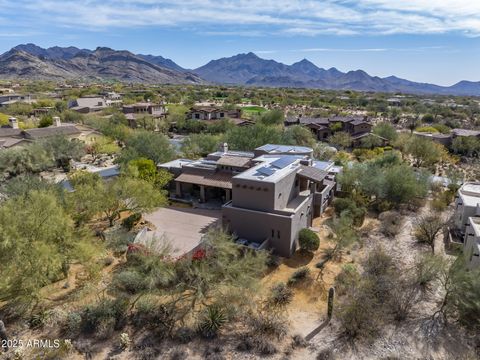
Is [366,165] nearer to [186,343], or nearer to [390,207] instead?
[390,207]

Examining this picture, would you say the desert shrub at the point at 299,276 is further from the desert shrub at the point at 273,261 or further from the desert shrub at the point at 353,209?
the desert shrub at the point at 353,209

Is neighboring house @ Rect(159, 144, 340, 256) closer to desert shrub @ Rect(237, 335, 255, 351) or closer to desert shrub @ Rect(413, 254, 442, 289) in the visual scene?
desert shrub @ Rect(237, 335, 255, 351)

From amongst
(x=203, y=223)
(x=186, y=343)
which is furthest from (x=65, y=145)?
(x=186, y=343)

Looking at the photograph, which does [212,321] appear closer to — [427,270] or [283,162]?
[427,270]

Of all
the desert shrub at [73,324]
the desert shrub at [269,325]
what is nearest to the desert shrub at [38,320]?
the desert shrub at [73,324]

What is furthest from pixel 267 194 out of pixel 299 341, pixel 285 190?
pixel 299 341
